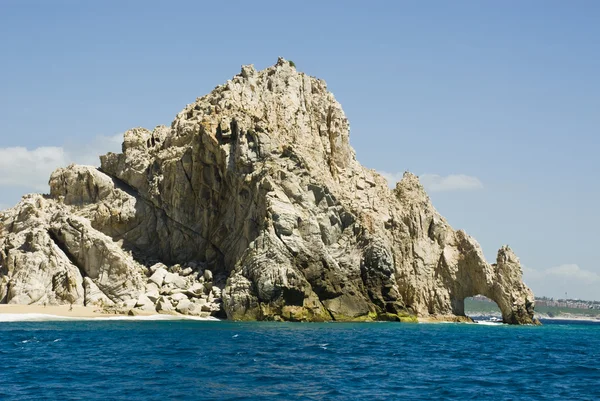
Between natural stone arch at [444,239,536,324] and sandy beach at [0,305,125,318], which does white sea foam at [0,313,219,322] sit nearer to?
sandy beach at [0,305,125,318]

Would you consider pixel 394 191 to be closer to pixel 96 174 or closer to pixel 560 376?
pixel 96 174

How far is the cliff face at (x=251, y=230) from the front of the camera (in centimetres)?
7856

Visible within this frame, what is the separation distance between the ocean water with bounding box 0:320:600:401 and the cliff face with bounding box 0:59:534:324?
51.6 ft

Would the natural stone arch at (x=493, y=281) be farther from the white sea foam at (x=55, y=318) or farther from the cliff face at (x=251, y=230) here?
the white sea foam at (x=55, y=318)

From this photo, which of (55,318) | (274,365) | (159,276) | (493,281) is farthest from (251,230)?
(274,365)

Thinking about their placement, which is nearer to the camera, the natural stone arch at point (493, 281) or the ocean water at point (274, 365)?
the ocean water at point (274, 365)

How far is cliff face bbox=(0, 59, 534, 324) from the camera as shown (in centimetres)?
7856

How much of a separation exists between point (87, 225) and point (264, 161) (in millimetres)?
20720

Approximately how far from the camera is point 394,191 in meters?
103

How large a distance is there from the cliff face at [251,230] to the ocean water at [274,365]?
15723 millimetres

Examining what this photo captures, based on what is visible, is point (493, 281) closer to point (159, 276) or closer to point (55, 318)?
point (159, 276)

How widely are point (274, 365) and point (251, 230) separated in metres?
44.3

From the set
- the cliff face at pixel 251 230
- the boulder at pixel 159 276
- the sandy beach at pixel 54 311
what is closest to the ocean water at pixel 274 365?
the sandy beach at pixel 54 311

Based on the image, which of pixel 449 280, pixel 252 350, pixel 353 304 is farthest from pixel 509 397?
pixel 449 280
